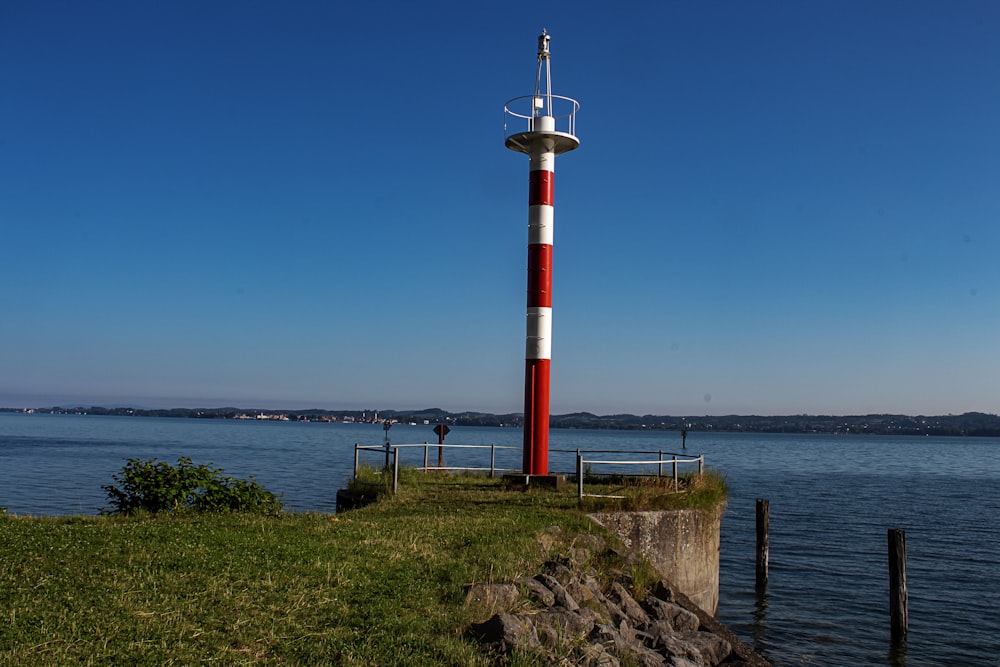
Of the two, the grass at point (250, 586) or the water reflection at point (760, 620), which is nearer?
the grass at point (250, 586)

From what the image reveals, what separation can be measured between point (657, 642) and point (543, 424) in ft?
33.3

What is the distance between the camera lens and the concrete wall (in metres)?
17.0

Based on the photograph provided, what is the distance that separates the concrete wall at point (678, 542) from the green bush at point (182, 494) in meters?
6.96

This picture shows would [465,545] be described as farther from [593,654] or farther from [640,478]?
[640,478]

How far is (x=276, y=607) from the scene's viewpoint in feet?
31.5

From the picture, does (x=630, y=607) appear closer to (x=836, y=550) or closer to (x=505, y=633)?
(x=505, y=633)

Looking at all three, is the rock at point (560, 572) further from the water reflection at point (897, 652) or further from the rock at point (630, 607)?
the water reflection at point (897, 652)

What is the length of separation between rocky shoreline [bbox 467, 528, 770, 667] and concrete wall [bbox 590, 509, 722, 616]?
3.21 feet

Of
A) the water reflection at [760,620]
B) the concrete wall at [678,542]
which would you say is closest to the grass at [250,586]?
the concrete wall at [678,542]

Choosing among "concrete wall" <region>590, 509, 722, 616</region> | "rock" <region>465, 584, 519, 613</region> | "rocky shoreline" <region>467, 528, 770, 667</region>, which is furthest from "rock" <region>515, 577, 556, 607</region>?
"concrete wall" <region>590, 509, 722, 616</region>

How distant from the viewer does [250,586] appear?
10.2m

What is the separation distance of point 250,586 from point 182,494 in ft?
24.5

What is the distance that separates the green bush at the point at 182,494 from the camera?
1681 centimetres

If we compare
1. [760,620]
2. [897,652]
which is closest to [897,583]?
[897,652]
